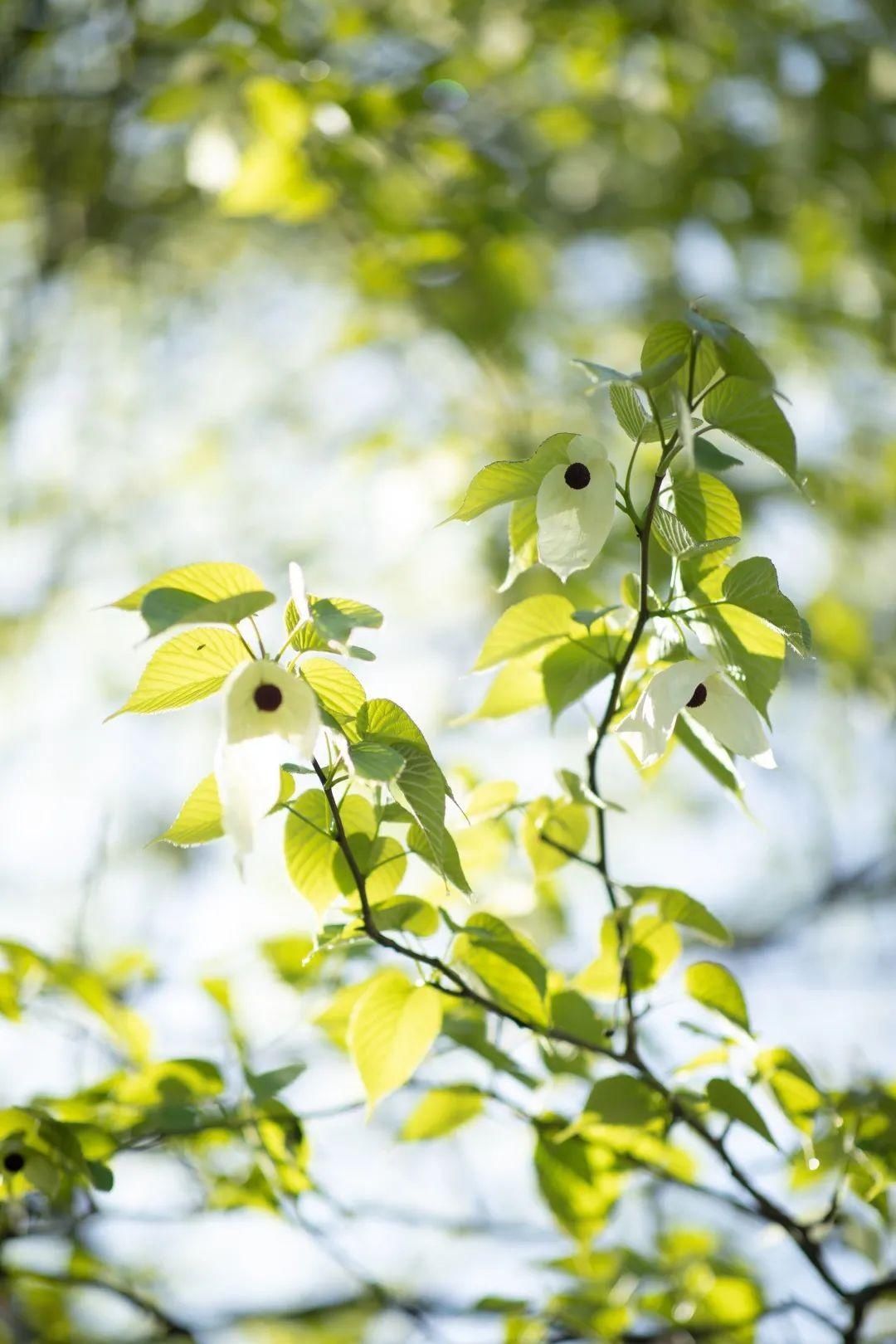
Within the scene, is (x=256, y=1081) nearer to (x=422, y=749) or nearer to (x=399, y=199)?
(x=422, y=749)

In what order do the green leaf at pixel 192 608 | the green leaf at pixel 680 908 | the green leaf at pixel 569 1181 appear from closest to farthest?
1. the green leaf at pixel 192 608
2. the green leaf at pixel 680 908
3. the green leaf at pixel 569 1181

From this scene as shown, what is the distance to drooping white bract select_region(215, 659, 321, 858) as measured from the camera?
43 centimetres

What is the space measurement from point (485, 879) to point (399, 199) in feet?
3.61

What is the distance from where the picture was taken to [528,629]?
1.97ft

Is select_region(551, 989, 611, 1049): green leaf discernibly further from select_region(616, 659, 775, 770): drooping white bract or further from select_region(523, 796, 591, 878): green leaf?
select_region(616, 659, 775, 770): drooping white bract

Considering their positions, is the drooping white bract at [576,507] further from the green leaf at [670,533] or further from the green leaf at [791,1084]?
the green leaf at [791,1084]

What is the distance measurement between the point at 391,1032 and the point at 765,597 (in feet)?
0.94

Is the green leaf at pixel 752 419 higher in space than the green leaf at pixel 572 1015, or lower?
higher

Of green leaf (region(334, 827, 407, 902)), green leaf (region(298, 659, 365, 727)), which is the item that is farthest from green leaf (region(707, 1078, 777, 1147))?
green leaf (region(298, 659, 365, 727))

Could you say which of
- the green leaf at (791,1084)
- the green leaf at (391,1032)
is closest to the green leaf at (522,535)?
the green leaf at (391,1032)

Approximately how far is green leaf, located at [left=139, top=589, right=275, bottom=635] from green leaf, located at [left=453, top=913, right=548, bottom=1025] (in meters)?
0.24

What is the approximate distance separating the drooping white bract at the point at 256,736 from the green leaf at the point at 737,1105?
1.07ft

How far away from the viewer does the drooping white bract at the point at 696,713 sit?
51 cm

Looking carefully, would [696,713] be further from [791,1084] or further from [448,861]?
[791,1084]
